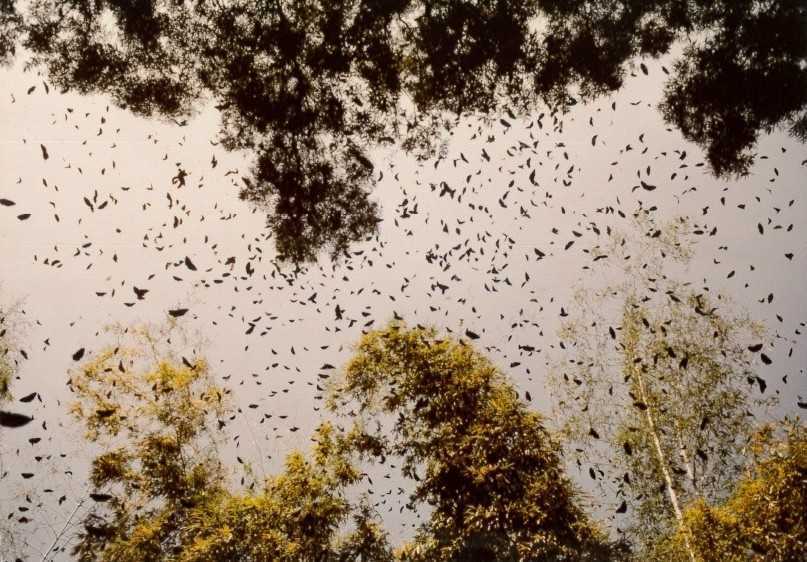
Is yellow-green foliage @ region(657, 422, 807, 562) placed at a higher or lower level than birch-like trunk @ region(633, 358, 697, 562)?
lower

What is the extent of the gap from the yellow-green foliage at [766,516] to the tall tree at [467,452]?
2131 millimetres

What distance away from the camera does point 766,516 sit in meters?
8.34

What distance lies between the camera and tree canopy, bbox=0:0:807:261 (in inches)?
385

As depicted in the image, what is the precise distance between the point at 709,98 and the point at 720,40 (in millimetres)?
1162

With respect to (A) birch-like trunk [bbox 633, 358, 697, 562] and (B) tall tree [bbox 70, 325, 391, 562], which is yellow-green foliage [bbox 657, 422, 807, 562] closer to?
(A) birch-like trunk [bbox 633, 358, 697, 562]

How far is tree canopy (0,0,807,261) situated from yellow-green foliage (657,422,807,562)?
589 centimetres

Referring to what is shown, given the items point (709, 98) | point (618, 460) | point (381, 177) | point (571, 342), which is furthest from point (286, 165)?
point (618, 460)

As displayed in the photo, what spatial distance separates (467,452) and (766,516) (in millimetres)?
5308

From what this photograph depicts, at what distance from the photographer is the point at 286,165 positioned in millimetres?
10305

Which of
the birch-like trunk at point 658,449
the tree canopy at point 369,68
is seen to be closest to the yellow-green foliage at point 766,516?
the birch-like trunk at point 658,449

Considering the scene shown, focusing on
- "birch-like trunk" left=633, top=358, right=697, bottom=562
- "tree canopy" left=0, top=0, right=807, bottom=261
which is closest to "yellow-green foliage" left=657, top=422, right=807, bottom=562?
"birch-like trunk" left=633, top=358, right=697, bottom=562

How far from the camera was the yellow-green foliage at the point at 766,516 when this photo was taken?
8117 mm

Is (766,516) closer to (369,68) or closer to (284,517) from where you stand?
(284,517)

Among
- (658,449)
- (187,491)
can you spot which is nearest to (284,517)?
(187,491)
